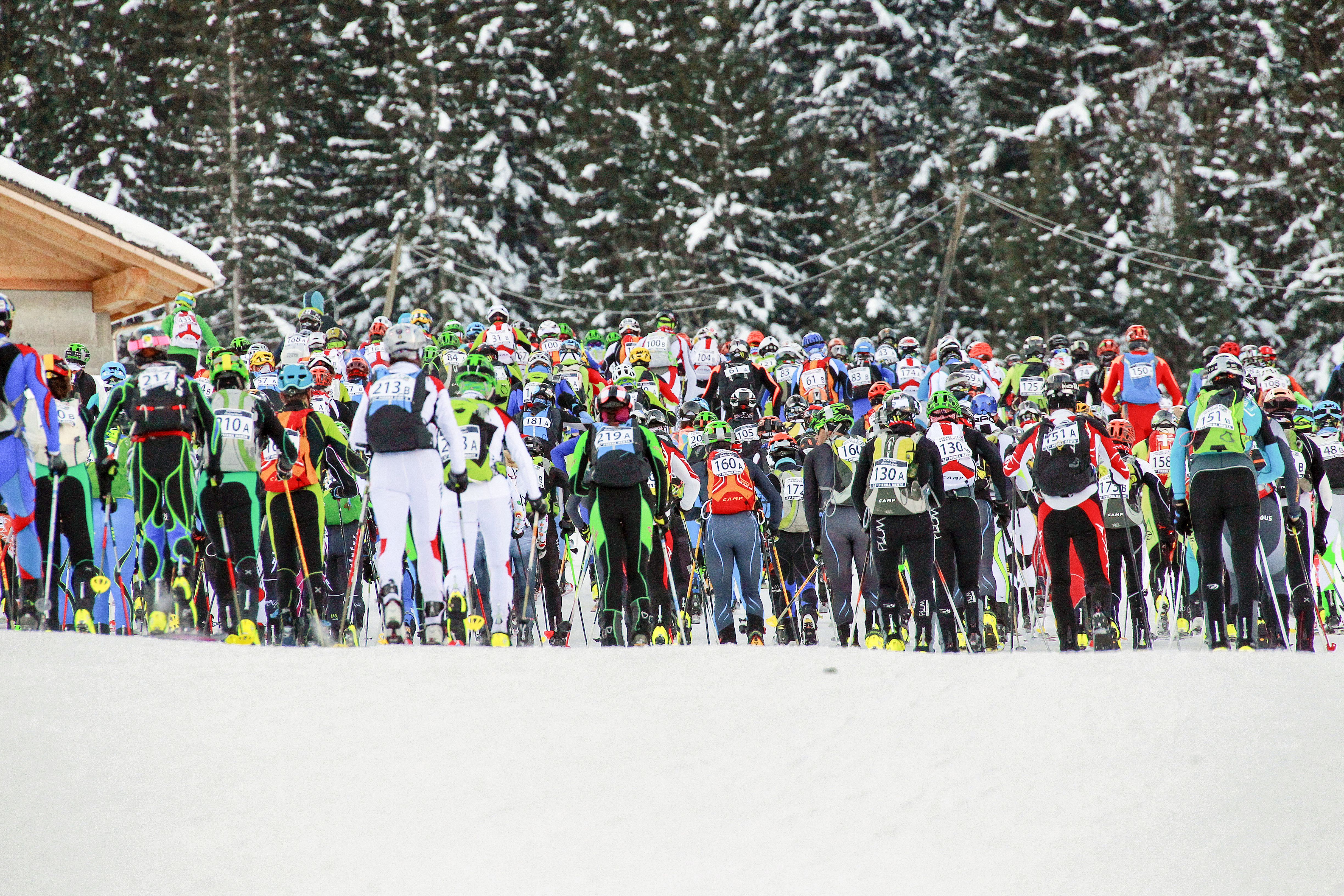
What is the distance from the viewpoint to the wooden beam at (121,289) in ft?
56.1

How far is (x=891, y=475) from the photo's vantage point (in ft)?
36.3

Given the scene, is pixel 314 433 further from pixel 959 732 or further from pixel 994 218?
pixel 994 218

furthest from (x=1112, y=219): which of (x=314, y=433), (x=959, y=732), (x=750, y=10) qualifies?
(x=959, y=732)

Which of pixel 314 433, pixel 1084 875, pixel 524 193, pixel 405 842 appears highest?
pixel 524 193

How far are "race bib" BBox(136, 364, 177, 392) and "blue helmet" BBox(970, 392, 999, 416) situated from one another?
29.8 feet

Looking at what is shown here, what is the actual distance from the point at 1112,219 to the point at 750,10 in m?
16.0

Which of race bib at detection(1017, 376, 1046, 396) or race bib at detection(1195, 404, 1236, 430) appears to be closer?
race bib at detection(1195, 404, 1236, 430)

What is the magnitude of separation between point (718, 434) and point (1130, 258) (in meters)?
29.6

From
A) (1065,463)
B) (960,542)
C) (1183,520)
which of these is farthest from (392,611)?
(1183,520)

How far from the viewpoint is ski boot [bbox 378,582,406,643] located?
31.9ft

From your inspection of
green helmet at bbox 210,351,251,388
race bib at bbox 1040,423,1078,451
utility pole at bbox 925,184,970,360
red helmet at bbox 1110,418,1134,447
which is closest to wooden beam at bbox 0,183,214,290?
green helmet at bbox 210,351,251,388

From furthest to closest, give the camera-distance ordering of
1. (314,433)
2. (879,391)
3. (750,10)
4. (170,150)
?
(750,10), (170,150), (879,391), (314,433)

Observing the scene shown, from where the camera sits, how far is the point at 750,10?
50156mm

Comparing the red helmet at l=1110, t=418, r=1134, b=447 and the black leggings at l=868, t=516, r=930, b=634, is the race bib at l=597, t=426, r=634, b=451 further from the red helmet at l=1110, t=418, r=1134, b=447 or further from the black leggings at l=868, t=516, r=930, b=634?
the red helmet at l=1110, t=418, r=1134, b=447
